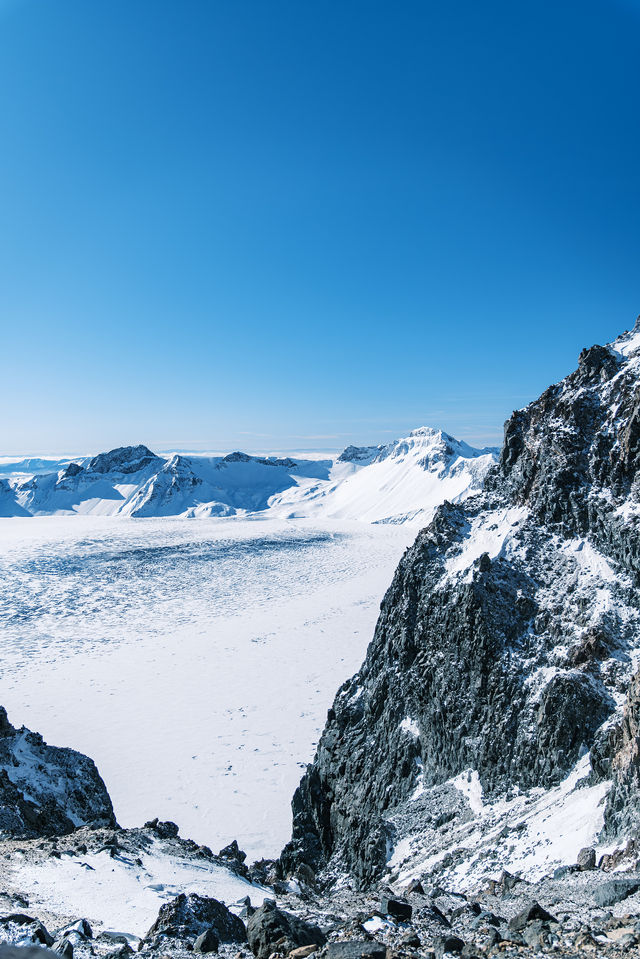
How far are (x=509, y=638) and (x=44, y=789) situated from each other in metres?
21.7

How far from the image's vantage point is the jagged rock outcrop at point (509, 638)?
67.8ft

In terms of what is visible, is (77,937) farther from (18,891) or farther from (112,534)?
(112,534)

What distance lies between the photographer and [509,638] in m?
23.4

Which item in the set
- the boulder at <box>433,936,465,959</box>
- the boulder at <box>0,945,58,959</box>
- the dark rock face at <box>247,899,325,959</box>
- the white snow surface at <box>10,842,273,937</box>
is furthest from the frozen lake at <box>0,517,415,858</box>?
the boulder at <box>0,945,58,959</box>

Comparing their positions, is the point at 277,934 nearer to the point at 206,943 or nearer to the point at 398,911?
the point at 206,943

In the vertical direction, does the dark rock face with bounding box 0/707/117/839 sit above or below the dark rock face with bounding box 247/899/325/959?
below

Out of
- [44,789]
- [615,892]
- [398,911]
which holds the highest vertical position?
[615,892]

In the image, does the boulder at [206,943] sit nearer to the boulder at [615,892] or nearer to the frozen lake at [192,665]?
the boulder at [615,892]

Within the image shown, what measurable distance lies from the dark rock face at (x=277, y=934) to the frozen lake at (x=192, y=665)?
24.2m

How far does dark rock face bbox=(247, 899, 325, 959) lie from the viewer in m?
9.29

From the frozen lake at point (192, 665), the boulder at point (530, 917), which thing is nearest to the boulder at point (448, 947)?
the boulder at point (530, 917)

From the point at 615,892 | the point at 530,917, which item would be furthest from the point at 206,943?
the point at 615,892

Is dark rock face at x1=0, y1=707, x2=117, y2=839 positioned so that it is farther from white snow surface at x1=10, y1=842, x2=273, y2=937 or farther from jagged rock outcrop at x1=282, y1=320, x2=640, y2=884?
jagged rock outcrop at x1=282, y1=320, x2=640, y2=884

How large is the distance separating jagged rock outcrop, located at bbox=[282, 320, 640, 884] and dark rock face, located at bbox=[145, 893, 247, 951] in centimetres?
1193
